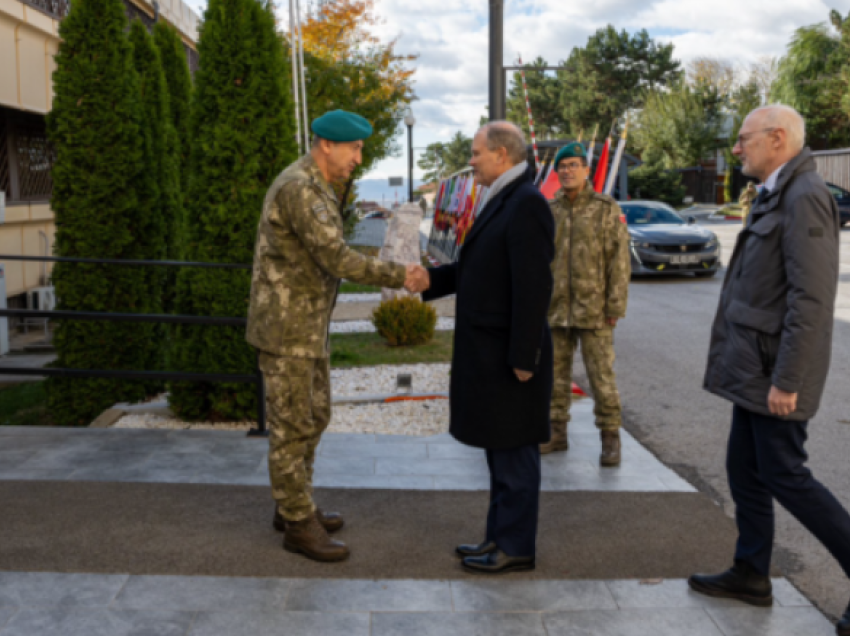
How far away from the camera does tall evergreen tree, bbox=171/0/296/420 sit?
6383mm

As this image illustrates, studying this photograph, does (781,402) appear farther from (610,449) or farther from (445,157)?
(445,157)

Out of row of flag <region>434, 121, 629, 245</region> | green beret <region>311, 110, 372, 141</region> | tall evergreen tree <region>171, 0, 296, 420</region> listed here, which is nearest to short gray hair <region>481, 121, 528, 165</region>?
green beret <region>311, 110, 372, 141</region>

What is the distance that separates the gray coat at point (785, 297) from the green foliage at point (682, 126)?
53029mm

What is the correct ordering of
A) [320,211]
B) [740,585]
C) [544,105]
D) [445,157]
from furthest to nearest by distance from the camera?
[445,157] → [544,105] → [320,211] → [740,585]

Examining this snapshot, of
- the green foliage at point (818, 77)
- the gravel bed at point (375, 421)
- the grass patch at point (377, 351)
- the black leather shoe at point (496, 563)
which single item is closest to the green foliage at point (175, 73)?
the grass patch at point (377, 351)

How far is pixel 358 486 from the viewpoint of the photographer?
5168 millimetres

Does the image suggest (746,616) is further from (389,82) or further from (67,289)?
(389,82)

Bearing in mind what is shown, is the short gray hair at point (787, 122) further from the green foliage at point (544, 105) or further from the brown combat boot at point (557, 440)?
the green foliage at point (544, 105)

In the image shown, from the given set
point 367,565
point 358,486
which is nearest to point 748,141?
point 367,565

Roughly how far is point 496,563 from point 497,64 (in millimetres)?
7116

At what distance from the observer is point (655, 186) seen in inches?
1941

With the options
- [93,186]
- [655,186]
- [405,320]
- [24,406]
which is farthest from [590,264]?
[655,186]

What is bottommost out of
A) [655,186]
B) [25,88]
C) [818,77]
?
[25,88]

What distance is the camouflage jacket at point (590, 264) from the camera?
5605mm
